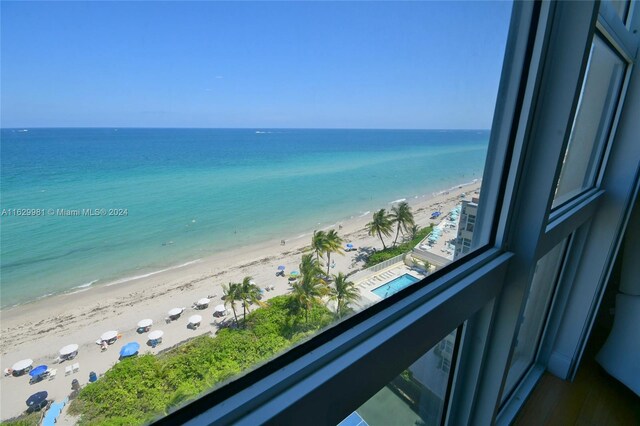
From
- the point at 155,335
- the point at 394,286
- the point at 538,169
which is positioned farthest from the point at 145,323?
the point at 538,169

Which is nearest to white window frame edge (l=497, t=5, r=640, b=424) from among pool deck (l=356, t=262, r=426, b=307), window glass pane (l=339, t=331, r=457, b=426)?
window glass pane (l=339, t=331, r=457, b=426)

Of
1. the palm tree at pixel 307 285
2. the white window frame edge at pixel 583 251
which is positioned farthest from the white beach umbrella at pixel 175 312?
the white window frame edge at pixel 583 251

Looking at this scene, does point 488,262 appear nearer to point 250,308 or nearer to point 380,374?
point 380,374

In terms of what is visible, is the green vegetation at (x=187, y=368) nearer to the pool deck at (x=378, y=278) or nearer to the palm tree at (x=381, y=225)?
the pool deck at (x=378, y=278)

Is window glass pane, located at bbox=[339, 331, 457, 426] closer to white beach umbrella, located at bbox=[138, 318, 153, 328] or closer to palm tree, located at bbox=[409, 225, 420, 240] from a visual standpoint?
palm tree, located at bbox=[409, 225, 420, 240]

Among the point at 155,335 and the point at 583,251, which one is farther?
the point at 583,251

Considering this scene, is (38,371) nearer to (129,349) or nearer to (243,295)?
(129,349)

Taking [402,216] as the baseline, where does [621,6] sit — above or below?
above
